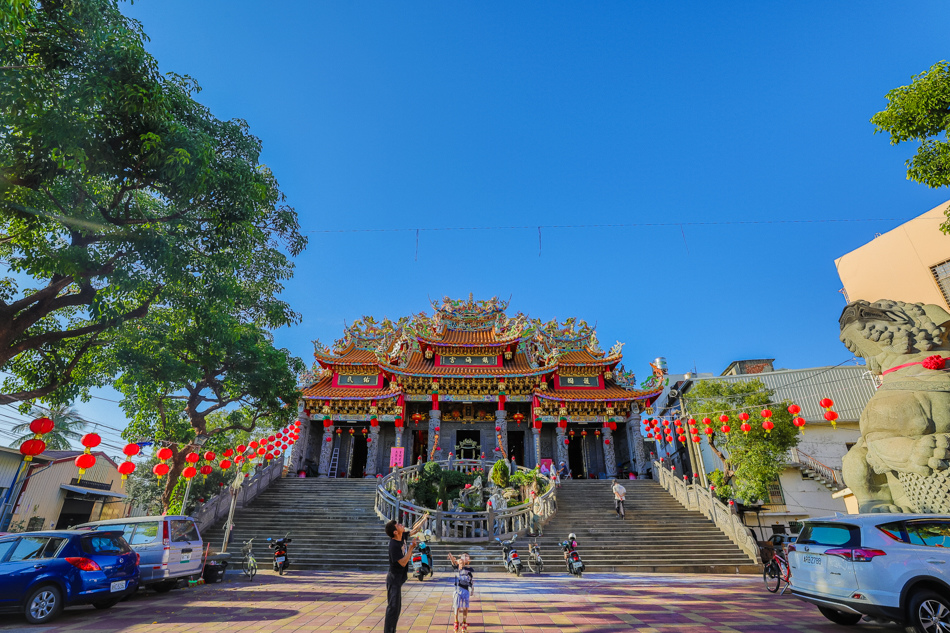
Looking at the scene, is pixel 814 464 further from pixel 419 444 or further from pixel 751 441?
pixel 419 444

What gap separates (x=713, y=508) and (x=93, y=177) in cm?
1886

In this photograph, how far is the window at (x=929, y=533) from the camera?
5.04m

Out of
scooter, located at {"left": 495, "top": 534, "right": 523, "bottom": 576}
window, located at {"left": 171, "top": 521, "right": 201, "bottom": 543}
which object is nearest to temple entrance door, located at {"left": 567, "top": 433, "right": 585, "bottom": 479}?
scooter, located at {"left": 495, "top": 534, "right": 523, "bottom": 576}

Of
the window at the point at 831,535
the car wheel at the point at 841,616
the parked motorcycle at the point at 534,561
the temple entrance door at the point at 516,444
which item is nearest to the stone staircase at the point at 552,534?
the parked motorcycle at the point at 534,561

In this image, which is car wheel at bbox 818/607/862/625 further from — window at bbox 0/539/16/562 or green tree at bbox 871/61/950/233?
window at bbox 0/539/16/562

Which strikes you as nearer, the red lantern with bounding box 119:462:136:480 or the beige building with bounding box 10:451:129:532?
the red lantern with bounding box 119:462:136:480

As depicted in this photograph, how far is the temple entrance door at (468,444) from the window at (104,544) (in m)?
16.2

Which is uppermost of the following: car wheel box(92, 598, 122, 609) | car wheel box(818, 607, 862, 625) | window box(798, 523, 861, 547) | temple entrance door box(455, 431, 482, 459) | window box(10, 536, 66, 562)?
temple entrance door box(455, 431, 482, 459)

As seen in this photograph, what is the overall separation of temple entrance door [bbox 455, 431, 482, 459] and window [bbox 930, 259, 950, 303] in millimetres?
17770

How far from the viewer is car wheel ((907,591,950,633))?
4574 mm

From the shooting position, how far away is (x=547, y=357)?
2348cm

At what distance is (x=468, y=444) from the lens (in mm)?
22828

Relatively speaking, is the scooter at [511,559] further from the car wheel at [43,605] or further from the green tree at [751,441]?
the green tree at [751,441]

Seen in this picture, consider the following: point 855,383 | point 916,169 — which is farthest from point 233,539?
point 855,383
